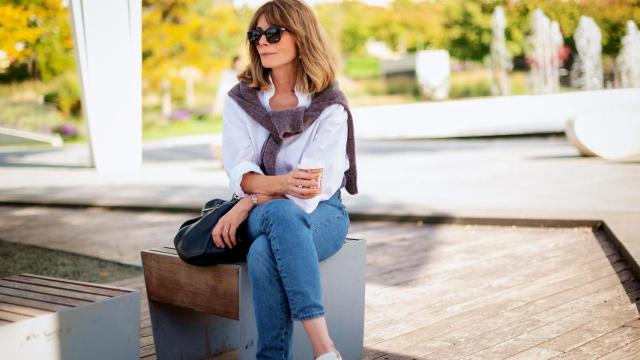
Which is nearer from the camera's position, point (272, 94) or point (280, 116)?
point (280, 116)

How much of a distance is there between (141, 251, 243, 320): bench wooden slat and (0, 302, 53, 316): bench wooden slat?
0.53 m

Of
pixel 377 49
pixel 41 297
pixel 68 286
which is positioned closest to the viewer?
pixel 41 297

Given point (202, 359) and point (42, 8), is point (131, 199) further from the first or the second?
point (42, 8)

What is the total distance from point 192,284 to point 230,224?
0.27 m

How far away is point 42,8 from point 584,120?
9.00 meters

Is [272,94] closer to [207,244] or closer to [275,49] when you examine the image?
[275,49]

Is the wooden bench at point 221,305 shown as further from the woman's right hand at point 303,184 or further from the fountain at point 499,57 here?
the fountain at point 499,57

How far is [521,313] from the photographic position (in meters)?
3.70

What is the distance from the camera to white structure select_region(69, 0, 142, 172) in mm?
11727

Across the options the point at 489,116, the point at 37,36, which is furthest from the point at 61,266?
the point at 489,116

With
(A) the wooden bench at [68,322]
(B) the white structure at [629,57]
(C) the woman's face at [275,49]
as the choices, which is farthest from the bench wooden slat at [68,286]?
(B) the white structure at [629,57]

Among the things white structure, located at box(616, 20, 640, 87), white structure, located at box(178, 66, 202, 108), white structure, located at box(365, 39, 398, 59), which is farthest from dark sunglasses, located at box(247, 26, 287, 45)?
white structure, located at box(365, 39, 398, 59)

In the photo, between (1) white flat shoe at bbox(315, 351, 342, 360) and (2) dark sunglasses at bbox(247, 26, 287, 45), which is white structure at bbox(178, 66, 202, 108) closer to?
(2) dark sunglasses at bbox(247, 26, 287, 45)

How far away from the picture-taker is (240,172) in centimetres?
294
